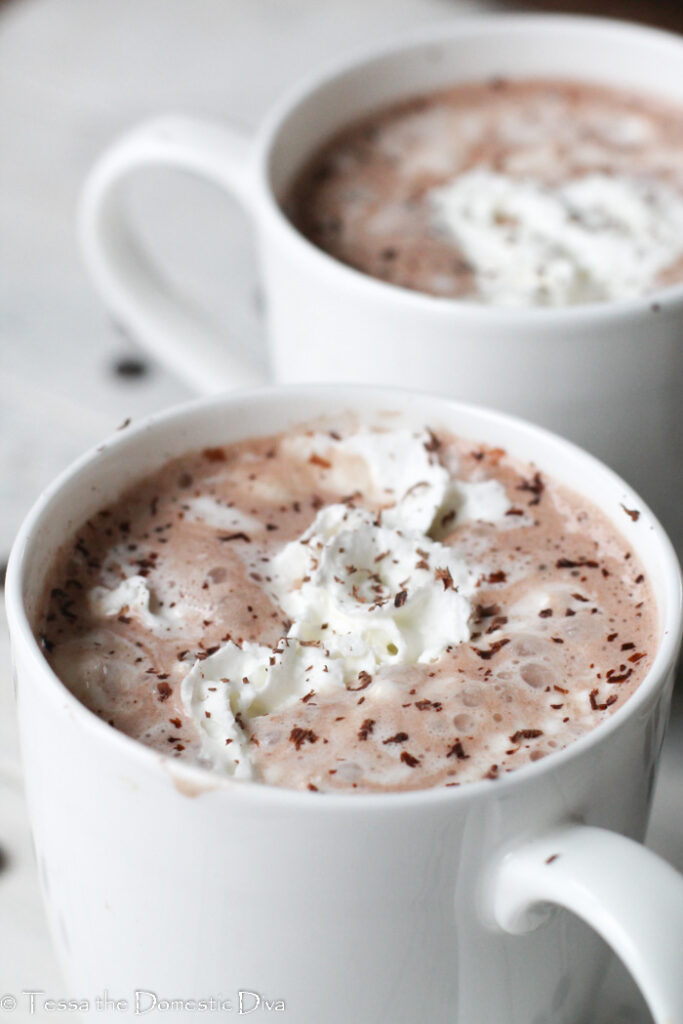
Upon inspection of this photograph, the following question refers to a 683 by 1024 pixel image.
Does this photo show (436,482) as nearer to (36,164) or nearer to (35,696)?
(35,696)

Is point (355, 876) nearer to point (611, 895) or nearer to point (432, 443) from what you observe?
point (611, 895)

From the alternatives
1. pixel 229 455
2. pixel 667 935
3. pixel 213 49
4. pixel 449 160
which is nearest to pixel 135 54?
pixel 213 49

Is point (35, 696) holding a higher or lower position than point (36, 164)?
higher

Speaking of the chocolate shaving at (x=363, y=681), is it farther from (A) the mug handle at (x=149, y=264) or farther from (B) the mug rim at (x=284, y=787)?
(A) the mug handle at (x=149, y=264)

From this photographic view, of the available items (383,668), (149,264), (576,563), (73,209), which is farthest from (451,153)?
(383,668)

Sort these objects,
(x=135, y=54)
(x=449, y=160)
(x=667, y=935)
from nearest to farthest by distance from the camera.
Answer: (x=667, y=935), (x=449, y=160), (x=135, y=54)

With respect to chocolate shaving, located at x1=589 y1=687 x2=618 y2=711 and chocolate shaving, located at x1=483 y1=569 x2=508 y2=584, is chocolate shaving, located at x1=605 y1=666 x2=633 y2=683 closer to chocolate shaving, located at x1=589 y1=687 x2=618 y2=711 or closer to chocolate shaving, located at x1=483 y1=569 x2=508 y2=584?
chocolate shaving, located at x1=589 y1=687 x2=618 y2=711

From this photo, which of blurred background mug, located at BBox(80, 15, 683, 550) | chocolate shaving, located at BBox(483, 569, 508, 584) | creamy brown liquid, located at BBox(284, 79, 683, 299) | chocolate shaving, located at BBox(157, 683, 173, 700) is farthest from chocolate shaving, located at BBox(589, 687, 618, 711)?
creamy brown liquid, located at BBox(284, 79, 683, 299)
